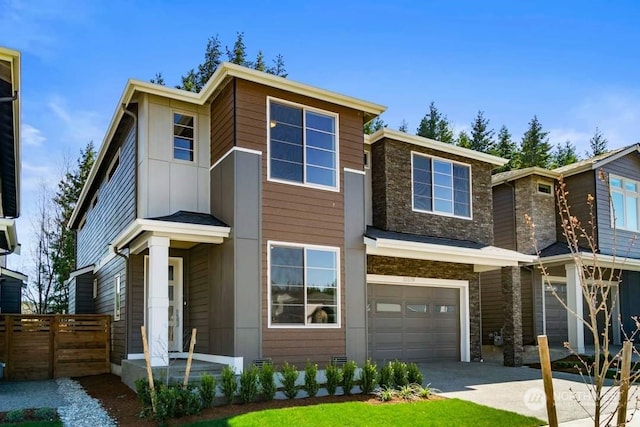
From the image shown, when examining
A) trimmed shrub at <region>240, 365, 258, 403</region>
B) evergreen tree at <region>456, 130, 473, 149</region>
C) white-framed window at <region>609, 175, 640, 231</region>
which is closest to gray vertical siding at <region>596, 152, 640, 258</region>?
white-framed window at <region>609, 175, 640, 231</region>

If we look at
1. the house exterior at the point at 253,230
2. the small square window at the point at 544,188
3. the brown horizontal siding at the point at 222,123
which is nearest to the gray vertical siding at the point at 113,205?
the house exterior at the point at 253,230

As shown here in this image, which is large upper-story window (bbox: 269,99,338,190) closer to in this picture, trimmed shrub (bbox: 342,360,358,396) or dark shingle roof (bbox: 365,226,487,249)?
dark shingle roof (bbox: 365,226,487,249)

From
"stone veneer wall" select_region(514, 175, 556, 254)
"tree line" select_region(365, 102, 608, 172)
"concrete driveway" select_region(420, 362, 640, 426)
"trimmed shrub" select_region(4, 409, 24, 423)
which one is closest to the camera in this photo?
"trimmed shrub" select_region(4, 409, 24, 423)

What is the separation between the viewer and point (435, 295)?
15.8 metres

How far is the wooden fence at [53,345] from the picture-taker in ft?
43.2

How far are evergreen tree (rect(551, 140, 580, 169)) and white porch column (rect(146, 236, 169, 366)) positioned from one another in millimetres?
34360

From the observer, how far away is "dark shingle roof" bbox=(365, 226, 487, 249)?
44.3 feet

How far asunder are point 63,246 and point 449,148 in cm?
2141

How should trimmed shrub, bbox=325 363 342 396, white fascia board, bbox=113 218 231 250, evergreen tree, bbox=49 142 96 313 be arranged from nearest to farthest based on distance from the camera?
trimmed shrub, bbox=325 363 342 396
white fascia board, bbox=113 218 231 250
evergreen tree, bbox=49 142 96 313

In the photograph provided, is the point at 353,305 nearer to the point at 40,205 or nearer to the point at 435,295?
the point at 435,295

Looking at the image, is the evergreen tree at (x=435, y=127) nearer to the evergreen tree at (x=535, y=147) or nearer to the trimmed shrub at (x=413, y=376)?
the evergreen tree at (x=535, y=147)

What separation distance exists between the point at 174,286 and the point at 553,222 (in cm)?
1265

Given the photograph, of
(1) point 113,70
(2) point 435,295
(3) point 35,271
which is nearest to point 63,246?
(3) point 35,271

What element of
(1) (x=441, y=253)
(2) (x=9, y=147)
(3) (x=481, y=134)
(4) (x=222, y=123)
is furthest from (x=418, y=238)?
(3) (x=481, y=134)
